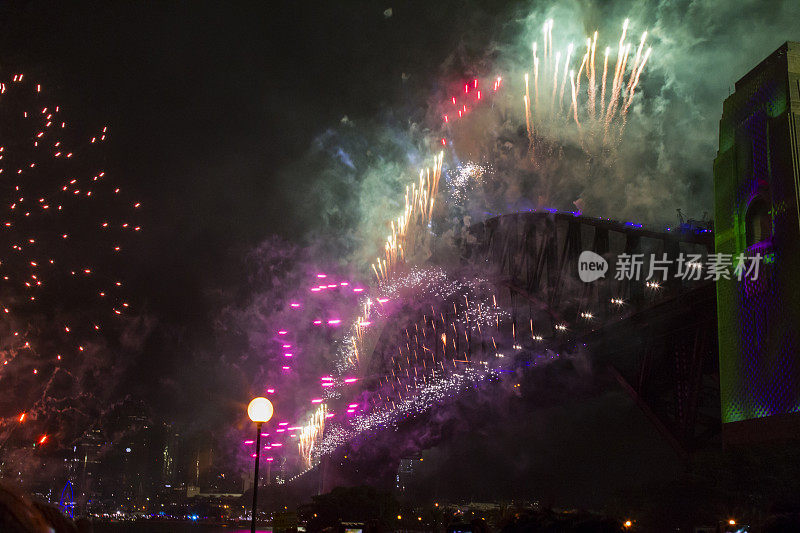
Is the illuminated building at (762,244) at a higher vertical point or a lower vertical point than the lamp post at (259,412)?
higher

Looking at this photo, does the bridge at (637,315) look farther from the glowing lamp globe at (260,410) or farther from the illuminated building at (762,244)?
the glowing lamp globe at (260,410)

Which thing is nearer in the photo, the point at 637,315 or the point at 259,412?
the point at 259,412

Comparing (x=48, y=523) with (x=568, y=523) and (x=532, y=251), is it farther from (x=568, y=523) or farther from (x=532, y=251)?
(x=532, y=251)

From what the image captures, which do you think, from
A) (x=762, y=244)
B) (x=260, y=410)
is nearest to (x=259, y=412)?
(x=260, y=410)

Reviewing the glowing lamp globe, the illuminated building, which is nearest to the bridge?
the illuminated building

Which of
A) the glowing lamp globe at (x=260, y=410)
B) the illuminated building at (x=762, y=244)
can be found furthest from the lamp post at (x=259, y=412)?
the illuminated building at (x=762, y=244)

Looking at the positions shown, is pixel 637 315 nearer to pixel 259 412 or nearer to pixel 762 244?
pixel 762 244
